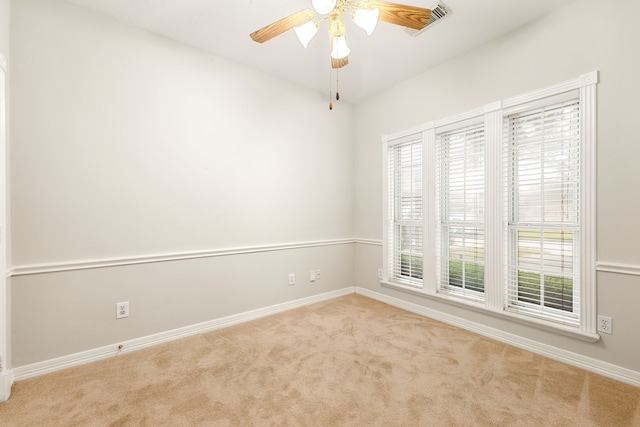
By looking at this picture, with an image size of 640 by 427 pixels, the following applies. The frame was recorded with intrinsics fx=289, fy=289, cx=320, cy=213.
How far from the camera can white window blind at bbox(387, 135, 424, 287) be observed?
11.0 feet

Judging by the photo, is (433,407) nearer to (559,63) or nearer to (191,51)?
(559,63)

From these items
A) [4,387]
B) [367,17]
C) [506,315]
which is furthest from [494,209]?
[4,387]

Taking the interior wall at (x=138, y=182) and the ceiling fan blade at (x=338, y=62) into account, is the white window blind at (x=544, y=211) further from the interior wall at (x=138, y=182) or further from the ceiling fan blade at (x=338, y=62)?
the interior wall at (x=138, y=182)

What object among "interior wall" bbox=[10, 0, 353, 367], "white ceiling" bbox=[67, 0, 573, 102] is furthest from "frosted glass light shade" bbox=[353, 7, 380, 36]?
"interior wall" bbox=[10, 0, 353, 367]

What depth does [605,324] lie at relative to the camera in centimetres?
203

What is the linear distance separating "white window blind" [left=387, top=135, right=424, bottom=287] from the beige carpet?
953mm

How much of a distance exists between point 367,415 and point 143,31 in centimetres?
335

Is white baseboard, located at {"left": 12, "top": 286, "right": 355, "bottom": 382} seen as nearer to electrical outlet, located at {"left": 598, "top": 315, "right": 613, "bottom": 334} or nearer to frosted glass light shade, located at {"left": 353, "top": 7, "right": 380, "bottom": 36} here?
electrical outlet, located at {"left": 598, "top": 315, "right": 613, "bottom": 334}

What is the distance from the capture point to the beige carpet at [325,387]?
5.32 feet

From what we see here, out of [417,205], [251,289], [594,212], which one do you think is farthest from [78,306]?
[594,212]

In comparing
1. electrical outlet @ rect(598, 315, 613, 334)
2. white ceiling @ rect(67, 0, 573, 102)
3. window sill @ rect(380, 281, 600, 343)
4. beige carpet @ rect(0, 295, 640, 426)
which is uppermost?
white ceiling @ rect(67, 0, 573, 102)

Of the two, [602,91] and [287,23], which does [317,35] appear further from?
[602,91]

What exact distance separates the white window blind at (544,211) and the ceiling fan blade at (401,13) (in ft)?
4.71

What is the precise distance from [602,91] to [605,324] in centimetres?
164
